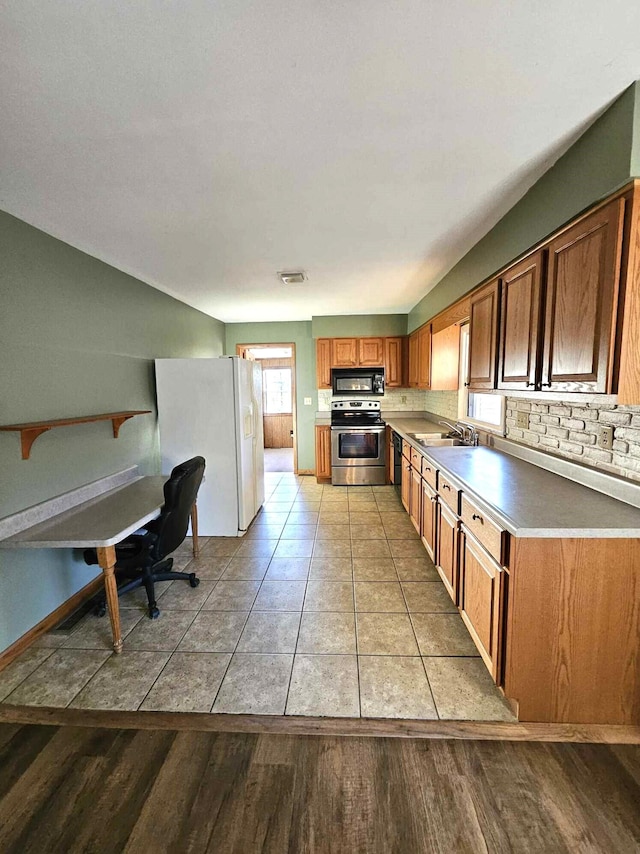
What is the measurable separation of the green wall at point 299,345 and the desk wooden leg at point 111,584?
13.5ft

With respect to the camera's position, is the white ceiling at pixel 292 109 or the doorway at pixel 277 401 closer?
the white ceiling at pixel 292 109

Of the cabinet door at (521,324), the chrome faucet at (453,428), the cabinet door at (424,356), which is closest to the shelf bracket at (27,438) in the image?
the cabinet door at (521,324)

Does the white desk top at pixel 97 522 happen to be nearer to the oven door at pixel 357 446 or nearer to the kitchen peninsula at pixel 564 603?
the kitchen peninsula at pixel 564 603

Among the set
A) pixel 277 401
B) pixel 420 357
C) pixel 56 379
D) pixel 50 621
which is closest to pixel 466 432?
pixel 420 357

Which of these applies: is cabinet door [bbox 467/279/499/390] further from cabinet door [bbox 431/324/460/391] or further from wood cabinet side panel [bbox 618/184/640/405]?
cabinet door [bbox 431/324/460/391]

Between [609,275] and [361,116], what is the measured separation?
3.62ft

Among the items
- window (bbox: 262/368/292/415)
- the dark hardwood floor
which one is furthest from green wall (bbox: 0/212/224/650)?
window (bbox: 262/368/292/415)

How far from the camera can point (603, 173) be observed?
142cm

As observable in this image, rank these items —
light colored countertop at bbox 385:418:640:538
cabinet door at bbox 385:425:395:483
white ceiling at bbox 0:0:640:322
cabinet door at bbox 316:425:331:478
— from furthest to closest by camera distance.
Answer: cabinet door at bbox 316:425:331:478 → cabinet door at bbox 385:425:395:483 → light colored countertop at bbox 385:418:640:538 → white ceiling at bbox 0:0:640:322

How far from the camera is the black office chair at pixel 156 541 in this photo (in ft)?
7.97

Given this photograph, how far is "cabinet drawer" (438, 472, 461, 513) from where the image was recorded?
222 cm

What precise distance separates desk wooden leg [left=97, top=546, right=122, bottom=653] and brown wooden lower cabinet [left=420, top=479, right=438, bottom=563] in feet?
6.94

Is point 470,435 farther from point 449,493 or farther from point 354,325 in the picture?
point 354,325

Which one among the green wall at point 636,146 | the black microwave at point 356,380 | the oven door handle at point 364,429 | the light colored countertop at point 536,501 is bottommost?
the oven door handle at point 364,429
